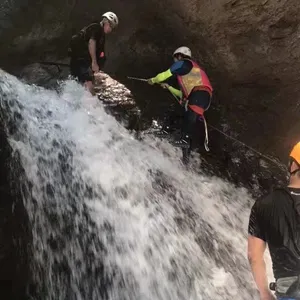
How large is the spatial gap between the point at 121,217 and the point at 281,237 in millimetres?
3370

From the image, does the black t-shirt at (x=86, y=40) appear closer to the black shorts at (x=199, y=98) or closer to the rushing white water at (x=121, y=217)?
the rushing white water at (x=121, y=217)

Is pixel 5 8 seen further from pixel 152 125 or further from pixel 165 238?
pixel 165 238

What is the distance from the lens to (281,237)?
2.99m

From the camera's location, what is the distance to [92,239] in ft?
19.1

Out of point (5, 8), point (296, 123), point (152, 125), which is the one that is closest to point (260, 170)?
point (296, 123)

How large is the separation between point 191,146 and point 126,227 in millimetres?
2611

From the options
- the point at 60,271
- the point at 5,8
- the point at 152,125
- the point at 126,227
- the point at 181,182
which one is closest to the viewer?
the point at 60,271

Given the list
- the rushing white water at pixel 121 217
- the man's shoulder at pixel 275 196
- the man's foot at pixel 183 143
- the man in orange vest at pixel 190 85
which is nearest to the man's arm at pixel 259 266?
the man's shoulder at pixel 275 196

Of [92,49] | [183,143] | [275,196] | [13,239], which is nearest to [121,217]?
[13,239]

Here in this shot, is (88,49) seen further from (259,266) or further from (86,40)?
(259,266)

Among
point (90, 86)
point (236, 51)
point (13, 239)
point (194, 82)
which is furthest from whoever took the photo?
point (236, 51)

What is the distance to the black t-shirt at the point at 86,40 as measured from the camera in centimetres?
791

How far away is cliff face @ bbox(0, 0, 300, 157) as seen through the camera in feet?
27.3

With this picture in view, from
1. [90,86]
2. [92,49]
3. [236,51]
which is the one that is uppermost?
[92,49]
